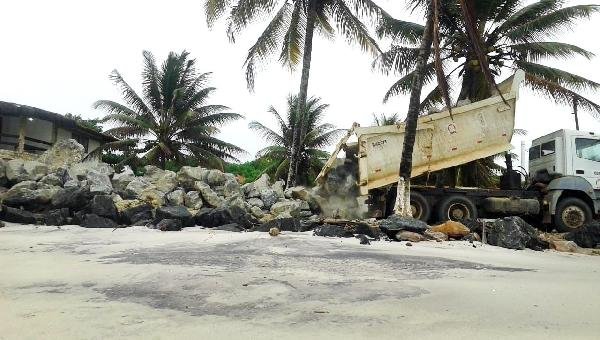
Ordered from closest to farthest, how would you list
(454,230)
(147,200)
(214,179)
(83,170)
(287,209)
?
(454,230) → (147,200) → (287,209) → (214,179) → (83,170)

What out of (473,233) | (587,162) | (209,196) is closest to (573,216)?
(587,162)

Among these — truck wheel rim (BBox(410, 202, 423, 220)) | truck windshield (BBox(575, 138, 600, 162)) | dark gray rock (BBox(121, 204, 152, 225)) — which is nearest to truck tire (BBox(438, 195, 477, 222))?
truck wheel rim (BBox(410, 202, 423, 220))

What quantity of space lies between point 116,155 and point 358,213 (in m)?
18.0

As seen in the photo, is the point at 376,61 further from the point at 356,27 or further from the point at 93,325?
the point at 93,325

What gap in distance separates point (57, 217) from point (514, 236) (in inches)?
297

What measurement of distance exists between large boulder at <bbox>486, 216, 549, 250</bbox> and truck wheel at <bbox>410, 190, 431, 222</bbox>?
3.28 m

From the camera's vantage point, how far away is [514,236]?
656 cm

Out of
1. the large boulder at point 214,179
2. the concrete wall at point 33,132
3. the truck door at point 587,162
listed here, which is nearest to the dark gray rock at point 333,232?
the large boulder at point 214,179

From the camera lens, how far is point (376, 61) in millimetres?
15719

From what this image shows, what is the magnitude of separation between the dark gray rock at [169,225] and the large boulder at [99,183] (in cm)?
247

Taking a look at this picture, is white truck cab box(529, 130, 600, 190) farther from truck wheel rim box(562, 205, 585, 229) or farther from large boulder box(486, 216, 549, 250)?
large boulder box(486, 216, 549, 250)

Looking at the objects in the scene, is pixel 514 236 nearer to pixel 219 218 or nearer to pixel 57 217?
pixel 219 218

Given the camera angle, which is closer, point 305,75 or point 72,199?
point 72,199

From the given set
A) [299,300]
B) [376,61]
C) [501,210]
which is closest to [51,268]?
[299,300]
